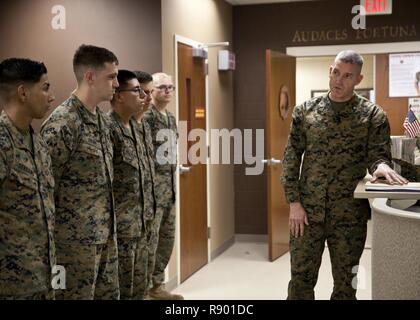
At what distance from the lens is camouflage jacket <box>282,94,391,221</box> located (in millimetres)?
3053

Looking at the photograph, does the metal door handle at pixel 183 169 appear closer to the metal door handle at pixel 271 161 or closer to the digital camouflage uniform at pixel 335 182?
the metal door handle at pixel 271 161

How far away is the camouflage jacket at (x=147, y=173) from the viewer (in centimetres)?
360

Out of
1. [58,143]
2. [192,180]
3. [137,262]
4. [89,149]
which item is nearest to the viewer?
[58,143]

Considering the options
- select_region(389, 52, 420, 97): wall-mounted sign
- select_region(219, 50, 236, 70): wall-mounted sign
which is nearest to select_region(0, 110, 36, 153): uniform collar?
select_region(219, 50, 236, 70): wall-mounted sign

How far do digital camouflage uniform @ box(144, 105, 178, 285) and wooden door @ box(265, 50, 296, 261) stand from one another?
1678 mm

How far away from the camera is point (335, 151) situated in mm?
3088

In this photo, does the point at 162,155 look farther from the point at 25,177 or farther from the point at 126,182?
the point at 25,177

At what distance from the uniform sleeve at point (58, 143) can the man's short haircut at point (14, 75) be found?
0.35 metres

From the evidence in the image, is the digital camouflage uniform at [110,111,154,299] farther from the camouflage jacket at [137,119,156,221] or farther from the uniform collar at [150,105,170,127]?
the uniform collar at [150,105,170,127]

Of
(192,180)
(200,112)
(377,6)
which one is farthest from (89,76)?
(377,6)

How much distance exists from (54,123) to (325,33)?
14.3ft

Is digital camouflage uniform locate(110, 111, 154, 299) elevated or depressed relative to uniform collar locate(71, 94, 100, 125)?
depressed

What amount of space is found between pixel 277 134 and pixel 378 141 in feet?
10.1

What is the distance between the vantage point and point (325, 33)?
6.52 m
